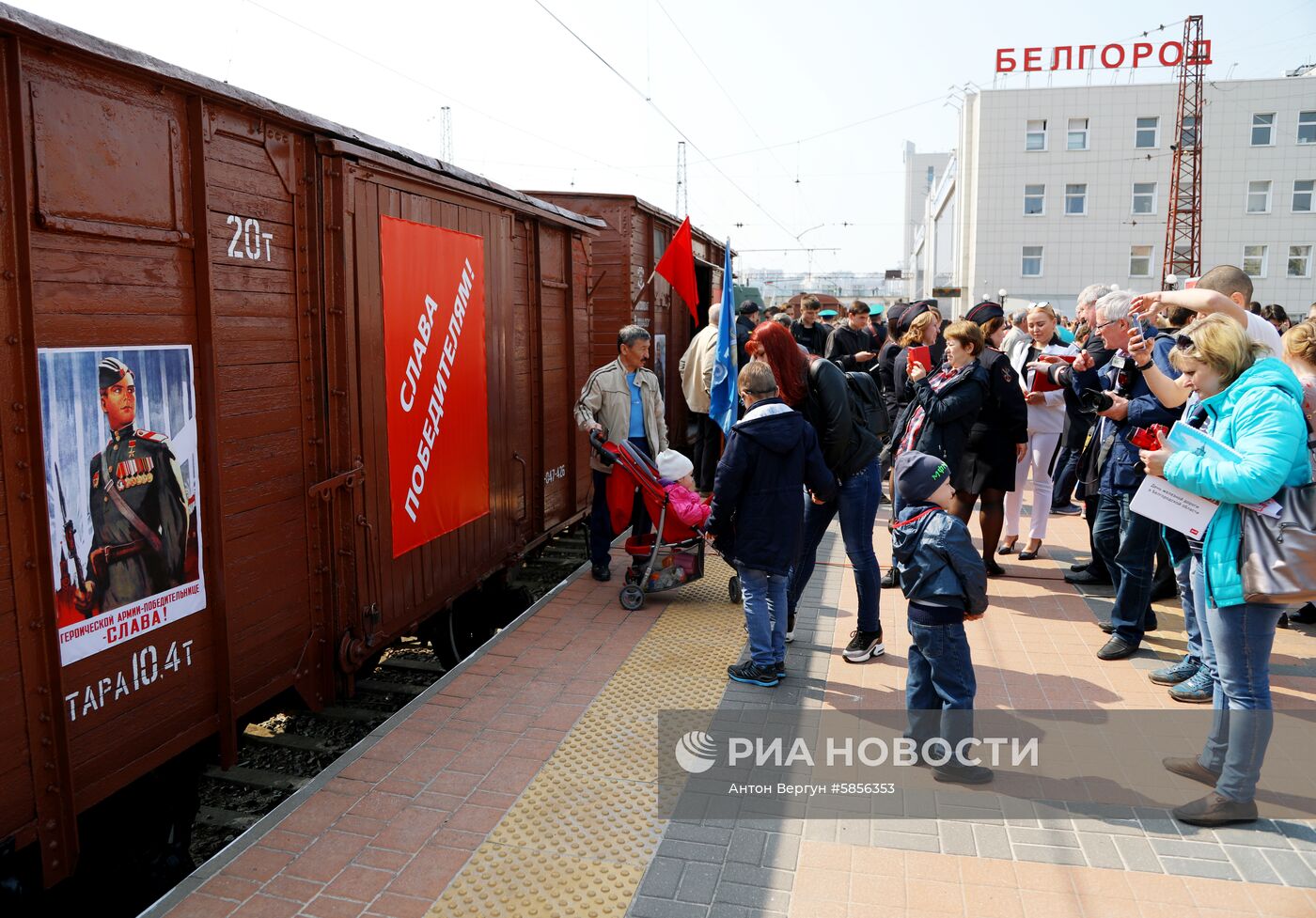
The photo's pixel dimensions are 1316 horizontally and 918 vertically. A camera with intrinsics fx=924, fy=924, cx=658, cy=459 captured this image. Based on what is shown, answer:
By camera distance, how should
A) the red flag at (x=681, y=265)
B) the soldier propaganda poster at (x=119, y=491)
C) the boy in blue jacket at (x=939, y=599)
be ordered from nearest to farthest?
the soldier propaganda poster at (x=119, y=491) < the boy in blue jacket at (x=939, y=599) < the red flag at (x=681, y=265)

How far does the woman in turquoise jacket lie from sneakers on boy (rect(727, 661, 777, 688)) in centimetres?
203

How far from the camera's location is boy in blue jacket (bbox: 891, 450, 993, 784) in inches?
154

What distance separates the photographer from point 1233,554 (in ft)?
11.7

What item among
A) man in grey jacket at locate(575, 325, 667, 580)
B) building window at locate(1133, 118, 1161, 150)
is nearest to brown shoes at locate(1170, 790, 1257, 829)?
man in grey jacket at locate(575, 325, 667, 580)

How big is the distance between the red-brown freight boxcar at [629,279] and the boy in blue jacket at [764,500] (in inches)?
167

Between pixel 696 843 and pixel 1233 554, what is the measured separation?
2.34 meters

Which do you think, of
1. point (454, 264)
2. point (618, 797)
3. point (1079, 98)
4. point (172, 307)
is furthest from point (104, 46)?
point (1079, 98)

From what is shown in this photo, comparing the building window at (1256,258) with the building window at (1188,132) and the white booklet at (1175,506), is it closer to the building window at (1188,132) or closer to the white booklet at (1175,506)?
the building window at (1188,132)

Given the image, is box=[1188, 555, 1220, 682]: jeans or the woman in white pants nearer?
box=[1188, 555, 1220, 682]: jeans

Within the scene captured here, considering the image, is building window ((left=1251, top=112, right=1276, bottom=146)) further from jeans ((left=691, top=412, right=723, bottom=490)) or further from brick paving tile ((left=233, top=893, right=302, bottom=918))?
brick paving tile ((left=233, top=893, right=302, bottom=918))

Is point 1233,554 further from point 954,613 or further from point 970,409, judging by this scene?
point 970,409

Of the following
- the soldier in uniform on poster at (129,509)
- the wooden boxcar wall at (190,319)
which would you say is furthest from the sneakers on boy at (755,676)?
the soldier in uniform on poster at (129,509)

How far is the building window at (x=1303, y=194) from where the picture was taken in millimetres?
40750

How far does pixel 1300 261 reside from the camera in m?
41.1
